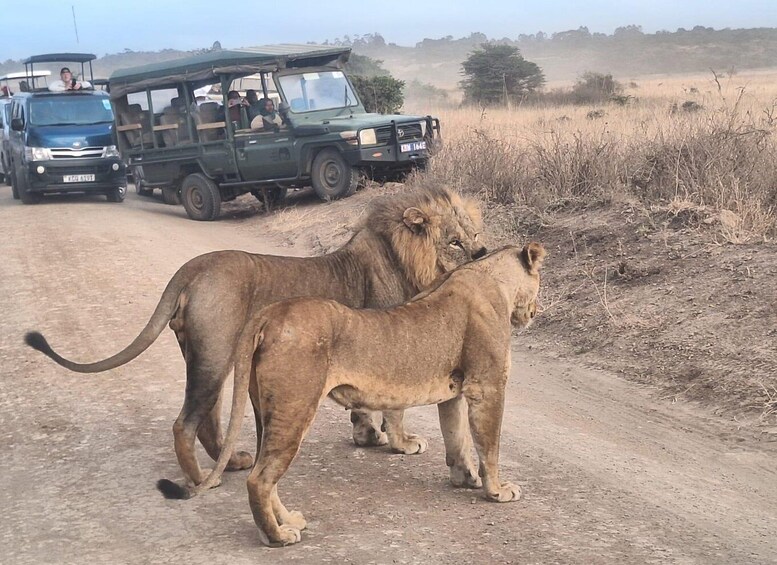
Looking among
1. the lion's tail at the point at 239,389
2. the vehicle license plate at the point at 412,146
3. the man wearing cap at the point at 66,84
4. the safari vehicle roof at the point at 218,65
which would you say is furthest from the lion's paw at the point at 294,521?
the man wearing cap at the point at 66,84

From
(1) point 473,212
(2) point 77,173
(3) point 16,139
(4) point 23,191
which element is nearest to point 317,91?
(2) point 77,173

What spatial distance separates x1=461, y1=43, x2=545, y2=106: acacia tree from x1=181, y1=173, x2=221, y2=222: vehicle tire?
2424 centimetres

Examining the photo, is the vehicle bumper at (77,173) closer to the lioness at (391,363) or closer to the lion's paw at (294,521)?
the lioness at (391,363)

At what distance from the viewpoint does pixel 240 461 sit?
572 cm

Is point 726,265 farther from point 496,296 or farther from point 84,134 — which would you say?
point 84,134

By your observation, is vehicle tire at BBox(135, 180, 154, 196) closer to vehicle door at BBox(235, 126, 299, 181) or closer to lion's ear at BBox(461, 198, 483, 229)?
vehicle door at BBox(235, 126, 299, 181)

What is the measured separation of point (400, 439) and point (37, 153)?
16.2 metres

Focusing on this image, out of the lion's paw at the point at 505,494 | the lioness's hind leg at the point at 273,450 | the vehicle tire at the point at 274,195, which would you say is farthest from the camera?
the vehicle tire at the point at 274,195

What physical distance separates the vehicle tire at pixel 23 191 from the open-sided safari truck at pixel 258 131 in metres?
2.62

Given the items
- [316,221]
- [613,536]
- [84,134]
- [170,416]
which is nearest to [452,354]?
[613,536]

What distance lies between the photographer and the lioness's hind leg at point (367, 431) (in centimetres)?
605

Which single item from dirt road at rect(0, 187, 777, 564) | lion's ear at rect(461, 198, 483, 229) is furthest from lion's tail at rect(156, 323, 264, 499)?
lion's ear at rect(461, 198, 483, 229)

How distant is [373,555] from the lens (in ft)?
14.9

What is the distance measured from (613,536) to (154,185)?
51.4ft
